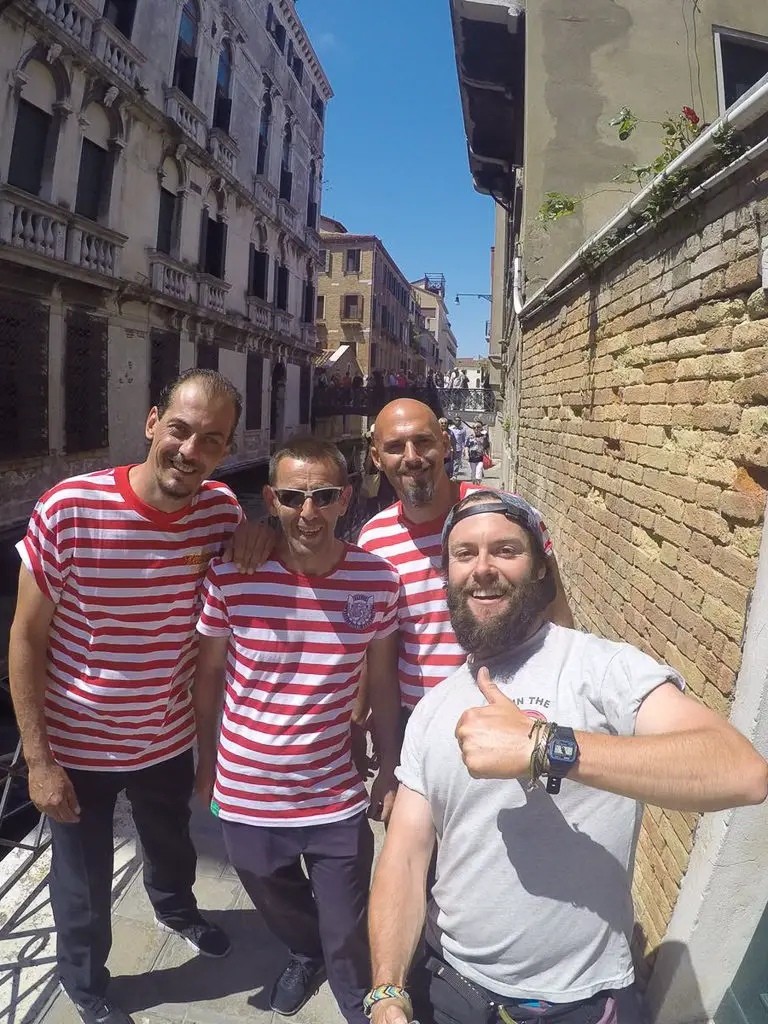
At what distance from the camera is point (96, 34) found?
945cm

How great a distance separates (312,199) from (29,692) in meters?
21.6

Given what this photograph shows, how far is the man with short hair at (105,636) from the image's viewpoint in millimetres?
1865

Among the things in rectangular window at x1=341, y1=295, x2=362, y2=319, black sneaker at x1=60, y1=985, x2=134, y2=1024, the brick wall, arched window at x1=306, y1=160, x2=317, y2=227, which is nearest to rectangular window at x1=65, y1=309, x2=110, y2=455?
the brick wall

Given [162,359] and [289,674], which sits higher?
[162,359]

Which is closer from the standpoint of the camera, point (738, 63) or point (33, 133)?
point (738, 63)

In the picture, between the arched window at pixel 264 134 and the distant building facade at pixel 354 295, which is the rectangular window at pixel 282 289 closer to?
the arched window at pixel 264 134

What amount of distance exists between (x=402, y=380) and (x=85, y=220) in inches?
660

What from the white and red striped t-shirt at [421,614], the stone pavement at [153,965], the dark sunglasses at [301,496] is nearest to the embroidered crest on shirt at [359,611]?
the white and red striped t-shirt at [421,614]

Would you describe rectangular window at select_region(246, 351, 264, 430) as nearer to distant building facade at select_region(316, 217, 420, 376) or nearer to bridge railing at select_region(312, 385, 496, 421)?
bridge railing at select_region(312, 385, 496, 421)

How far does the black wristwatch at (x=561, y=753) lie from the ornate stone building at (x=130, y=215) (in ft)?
28.4

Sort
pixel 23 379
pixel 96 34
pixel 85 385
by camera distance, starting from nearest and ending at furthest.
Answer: pixel 23 379 < pixel 96 34 < pixel 85 385

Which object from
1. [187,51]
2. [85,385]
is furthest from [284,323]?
[85,385]

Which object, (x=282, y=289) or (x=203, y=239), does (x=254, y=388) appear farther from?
(x=203, y=239)

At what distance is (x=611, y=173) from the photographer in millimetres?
6180
